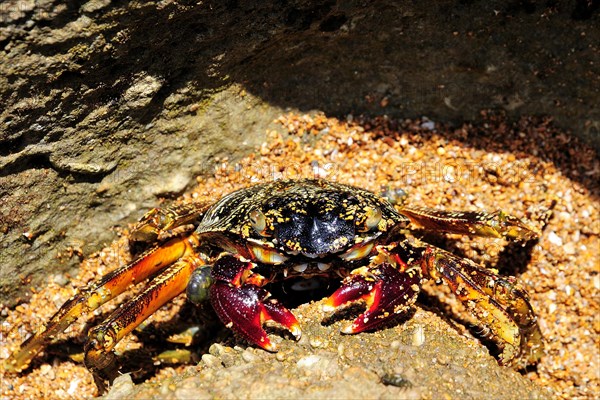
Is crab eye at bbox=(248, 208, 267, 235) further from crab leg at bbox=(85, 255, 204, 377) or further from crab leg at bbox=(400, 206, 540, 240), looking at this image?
crab leg at bbox=(400, 206, 540, 240)

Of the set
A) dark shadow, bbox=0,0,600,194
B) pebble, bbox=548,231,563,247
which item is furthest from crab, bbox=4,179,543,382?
dark shadow, bbox=0,0,600,194

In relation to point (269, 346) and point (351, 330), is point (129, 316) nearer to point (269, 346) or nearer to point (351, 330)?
point (269, 346)

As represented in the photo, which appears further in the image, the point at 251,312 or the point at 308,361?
the point at 251,312

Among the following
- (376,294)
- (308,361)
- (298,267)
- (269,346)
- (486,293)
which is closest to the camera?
(308,361)

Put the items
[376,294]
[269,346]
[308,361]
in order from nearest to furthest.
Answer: [308,361] → [269,346] → [376,294]

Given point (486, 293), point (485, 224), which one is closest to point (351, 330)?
point (486, 293)

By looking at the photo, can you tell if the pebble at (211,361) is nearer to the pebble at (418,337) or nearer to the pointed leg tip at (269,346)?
the pointed leg tip at (269,346)
